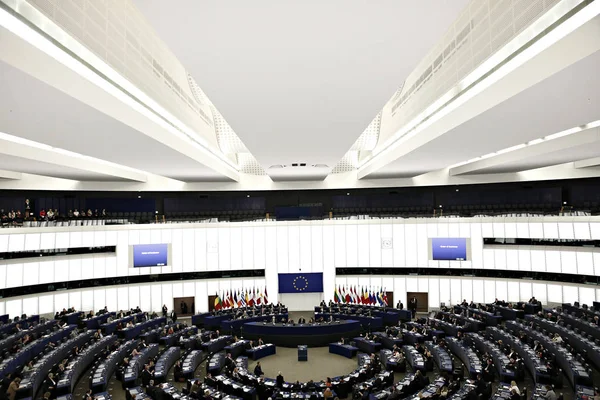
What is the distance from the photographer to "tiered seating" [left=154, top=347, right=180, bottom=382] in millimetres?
16416

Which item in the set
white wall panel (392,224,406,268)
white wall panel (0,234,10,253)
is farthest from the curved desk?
white wall panel (0,234,10,253)

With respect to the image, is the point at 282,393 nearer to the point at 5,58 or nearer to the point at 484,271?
the point at 5,58

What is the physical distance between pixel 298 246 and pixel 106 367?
17376 millimetres

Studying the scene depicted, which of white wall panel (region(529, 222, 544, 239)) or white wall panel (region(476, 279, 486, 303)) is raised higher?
white wall panel (region(529, 222, 544, 239))

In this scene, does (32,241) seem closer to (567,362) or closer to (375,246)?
(375,246)

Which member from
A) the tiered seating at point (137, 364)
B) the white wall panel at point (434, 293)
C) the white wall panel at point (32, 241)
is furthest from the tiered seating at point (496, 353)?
the white wall panel at point (32, 241)

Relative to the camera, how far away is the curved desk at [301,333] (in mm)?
22859

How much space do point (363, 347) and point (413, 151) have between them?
1040 centimetres

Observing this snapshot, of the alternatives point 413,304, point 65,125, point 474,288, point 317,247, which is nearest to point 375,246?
point 317,247

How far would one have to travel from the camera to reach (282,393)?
14.7 metres

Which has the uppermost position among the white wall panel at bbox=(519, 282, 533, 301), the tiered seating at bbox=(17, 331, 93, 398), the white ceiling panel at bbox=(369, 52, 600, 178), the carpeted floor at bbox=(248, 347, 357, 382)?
the white ceiling panel at bbox=(369, 52, 600, 178)

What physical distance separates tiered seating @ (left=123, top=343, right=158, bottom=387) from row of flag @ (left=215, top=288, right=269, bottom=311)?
8.21 meters

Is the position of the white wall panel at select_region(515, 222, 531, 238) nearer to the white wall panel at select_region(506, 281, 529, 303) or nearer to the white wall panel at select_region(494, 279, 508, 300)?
the white wall panel at select_region(506, 281, 529, 303)

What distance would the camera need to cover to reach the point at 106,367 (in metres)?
16.7
